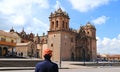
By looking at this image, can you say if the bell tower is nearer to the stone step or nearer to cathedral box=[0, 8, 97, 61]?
cathedral box=[0, 8, 97, 61]

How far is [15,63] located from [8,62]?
0.99 m

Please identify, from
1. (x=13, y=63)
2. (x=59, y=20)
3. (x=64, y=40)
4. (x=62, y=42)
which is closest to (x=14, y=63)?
(x=13, y=63)

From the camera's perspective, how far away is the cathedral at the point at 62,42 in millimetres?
65000

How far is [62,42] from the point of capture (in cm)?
6494

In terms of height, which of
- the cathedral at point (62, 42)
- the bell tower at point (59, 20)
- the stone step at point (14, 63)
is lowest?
the stone step at point (14, 63)

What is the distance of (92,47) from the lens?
81.2 m

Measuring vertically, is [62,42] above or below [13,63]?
above

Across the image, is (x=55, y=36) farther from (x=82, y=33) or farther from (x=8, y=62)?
(x=8, y=62)

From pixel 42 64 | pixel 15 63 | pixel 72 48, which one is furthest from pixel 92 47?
pixel 42 64

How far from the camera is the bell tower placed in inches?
2594

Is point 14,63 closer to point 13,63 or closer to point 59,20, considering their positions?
point 13,63

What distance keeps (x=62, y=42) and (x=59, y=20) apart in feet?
19.4

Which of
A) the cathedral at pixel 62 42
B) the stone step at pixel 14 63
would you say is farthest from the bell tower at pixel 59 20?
the stone step at pixel 14 63

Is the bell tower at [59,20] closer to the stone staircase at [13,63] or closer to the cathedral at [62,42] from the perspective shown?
the cathedral at [62,42]
